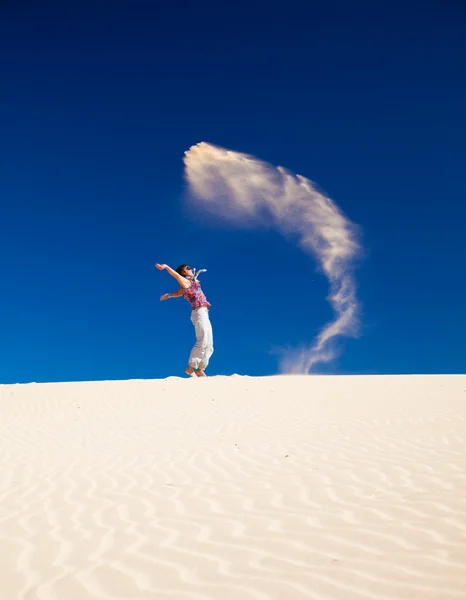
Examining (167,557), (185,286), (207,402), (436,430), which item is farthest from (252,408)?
(167,557)

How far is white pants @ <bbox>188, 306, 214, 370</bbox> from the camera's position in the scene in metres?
16.3

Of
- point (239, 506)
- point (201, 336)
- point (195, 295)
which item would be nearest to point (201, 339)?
point (201, 336)

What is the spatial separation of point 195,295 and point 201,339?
1.43m

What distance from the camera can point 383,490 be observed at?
17.1ft

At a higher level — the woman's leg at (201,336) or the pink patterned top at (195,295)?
the pink patterned top at (195,295)

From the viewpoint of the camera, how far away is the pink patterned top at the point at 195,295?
53.3 ft

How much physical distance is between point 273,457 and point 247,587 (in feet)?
12.3

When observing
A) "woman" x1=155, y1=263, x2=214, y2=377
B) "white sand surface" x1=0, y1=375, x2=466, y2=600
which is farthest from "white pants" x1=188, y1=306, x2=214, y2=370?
"white sand surface" x1=0, y1=375, x2=466, y2=600

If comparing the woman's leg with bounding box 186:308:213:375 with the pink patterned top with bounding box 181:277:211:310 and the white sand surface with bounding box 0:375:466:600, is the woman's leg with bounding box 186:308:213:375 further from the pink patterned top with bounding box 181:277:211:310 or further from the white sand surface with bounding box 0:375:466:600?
the white sand surface with bounding box 0:375:466:600

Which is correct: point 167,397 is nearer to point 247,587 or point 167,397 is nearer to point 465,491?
point 465,491

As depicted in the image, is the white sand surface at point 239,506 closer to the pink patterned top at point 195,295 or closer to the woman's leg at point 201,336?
the woman's leg at point 201,336

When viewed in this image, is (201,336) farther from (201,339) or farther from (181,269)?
(181,269)

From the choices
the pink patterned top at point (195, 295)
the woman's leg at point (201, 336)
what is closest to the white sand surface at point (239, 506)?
the woman's leg at point (201, 336)

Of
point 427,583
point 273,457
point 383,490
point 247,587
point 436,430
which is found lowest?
point 247,587
